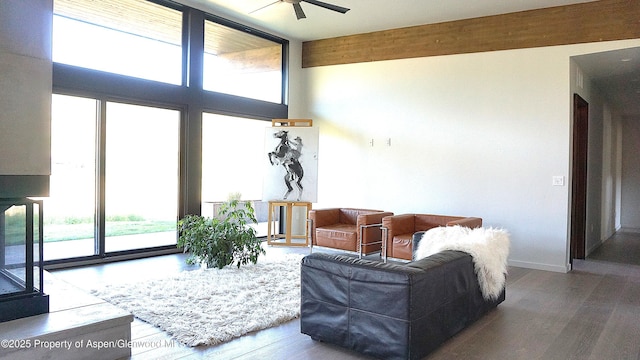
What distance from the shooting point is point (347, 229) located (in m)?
6.45

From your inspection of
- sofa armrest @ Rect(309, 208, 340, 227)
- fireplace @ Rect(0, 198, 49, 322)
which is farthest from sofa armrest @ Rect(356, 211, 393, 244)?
fireplace @ Rect(0, 198, 49, 322)

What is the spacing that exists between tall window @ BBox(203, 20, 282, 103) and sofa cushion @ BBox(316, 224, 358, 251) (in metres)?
2.80

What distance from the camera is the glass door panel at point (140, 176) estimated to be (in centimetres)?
600

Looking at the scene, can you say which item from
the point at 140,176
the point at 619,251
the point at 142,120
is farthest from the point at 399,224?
the point at 619,251

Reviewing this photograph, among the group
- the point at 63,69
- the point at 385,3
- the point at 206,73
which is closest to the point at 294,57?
the point at 206,73

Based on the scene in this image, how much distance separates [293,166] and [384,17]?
2777 mm

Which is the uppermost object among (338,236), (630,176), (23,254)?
(630,176)

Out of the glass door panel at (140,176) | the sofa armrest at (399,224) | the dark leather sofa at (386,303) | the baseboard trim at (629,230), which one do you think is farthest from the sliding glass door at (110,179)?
the baseboard trim at (629,230)

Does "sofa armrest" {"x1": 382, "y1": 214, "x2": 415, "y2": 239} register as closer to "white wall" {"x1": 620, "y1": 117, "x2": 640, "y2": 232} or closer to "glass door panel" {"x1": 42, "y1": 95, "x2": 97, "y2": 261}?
"glass door panel" {"x1": 42, "y1": 95, "x2": 97, "y2": 261}

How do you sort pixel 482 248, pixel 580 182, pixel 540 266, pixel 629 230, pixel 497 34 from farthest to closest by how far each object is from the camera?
pixel 629 230
pixel 580 182
pixel 497 34
pixel 540 266
pixel 482 248

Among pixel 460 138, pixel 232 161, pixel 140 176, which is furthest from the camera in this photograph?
pixel 232 161

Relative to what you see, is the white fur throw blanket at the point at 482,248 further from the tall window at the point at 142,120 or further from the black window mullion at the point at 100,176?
the black window mullion at the point at 100,176

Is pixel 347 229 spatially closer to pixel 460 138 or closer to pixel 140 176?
pixel 460 138

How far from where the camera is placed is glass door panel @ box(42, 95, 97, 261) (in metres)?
5.46
